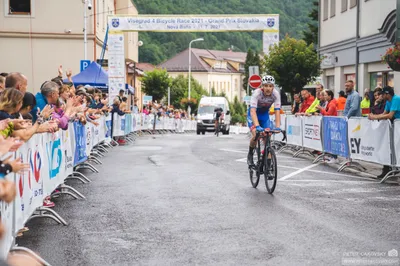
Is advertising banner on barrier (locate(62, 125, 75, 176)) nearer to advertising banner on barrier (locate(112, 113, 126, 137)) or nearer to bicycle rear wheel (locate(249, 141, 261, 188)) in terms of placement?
bicycle rear wheel (locate(249, 141, 261, 188))

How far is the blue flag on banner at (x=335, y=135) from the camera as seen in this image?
17594 millimetres

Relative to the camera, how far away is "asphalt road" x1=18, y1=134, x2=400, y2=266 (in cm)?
750

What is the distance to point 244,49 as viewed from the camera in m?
191

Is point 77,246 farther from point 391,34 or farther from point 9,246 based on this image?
point 391,34

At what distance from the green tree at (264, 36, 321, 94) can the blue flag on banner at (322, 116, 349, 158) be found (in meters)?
15.4

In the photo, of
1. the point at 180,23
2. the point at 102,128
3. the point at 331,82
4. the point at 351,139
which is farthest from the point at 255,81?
the point at 351,139

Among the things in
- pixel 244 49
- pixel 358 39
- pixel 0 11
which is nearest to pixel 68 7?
pixel 0 11

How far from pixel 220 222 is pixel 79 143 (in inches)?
243

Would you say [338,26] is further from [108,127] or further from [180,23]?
[108,127]

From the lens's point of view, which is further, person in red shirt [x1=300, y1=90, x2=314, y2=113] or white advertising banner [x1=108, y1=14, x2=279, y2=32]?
white advertising banner [x1=108, y1=14, x2=279, y2=32]

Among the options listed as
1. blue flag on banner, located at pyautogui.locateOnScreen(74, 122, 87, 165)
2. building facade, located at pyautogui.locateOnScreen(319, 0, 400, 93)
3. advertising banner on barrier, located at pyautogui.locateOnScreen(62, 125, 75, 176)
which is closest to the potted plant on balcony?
building facade, located at pyautogui.locateOnScreen(319, 0, 400, 93)

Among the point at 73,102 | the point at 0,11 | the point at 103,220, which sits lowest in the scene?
the point at 103,220

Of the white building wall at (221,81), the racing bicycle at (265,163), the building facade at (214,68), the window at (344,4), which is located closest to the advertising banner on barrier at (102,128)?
the racing bicycle at (265,163)

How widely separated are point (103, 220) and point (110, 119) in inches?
644
